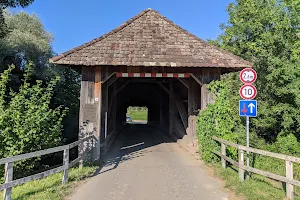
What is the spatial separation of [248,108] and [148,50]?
3.77 metres

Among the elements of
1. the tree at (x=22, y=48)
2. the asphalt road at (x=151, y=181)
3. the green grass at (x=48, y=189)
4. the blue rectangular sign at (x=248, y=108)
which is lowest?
the asphalt road at (x=151, y=181)

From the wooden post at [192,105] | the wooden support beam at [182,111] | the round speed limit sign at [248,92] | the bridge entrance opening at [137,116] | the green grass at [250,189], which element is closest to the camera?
the green grass at [250,189]

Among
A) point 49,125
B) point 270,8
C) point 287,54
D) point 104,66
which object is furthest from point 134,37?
point 270,8

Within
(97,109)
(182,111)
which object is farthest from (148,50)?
(182,111)

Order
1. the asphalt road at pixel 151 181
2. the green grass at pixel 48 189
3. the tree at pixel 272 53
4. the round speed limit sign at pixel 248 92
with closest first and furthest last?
the green grass at pixel 48 189 → the asphalt road at pixel 151 181 → the round speed limit sign at pixel 248 92 → the tree at pixel 272 53

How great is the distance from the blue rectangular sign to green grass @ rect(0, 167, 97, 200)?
3891 mm

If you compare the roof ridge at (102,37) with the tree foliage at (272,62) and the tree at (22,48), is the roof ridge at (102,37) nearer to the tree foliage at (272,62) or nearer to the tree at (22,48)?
the tree foliage at (272,62)

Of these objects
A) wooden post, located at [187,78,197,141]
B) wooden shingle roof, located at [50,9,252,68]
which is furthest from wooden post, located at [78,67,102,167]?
wooden post, located at [187,78,197,141]

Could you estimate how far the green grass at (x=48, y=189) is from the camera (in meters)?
4.76

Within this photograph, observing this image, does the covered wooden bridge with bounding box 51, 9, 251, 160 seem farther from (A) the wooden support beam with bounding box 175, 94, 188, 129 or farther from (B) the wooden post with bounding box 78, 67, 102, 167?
(A) the wooden support beam with bounding box 175, 94, 188, 129

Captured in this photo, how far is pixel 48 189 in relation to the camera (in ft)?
16.9

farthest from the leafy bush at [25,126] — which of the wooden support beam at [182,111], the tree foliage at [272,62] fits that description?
the tree foliage at [272,62]

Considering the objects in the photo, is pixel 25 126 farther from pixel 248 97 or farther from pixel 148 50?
pixel 248 97

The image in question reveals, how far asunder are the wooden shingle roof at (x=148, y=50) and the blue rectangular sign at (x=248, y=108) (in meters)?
2.33
